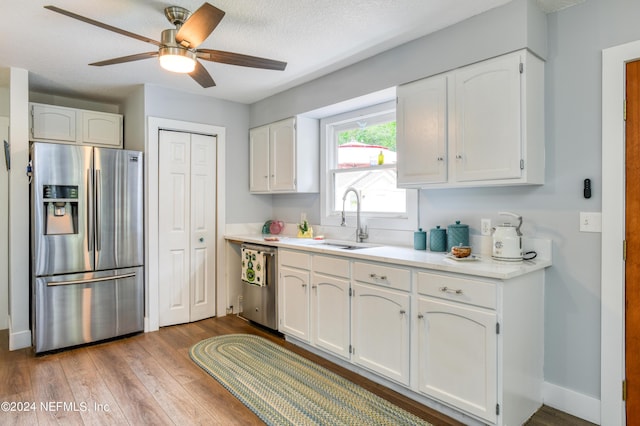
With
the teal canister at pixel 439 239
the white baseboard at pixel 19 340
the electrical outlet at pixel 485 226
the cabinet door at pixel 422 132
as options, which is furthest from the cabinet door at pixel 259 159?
the white baseboard at pixel 19 340

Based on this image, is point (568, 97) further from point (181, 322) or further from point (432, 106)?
point (181, 322)

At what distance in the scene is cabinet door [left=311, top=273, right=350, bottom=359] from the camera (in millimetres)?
2742

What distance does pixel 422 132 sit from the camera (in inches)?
103

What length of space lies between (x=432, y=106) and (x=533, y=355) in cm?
169

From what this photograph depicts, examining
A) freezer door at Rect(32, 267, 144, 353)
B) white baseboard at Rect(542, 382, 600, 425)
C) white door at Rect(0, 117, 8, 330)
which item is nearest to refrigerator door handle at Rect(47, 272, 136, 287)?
freezer door at Rect(32, 267, 144, 353)

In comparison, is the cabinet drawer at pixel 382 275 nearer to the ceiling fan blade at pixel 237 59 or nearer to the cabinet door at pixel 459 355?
the cabinet door at pixel 459 355

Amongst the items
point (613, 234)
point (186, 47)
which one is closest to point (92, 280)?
point (186, 47)

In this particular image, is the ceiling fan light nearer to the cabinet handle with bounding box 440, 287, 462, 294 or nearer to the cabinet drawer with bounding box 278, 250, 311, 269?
the cabinet drawer with bounding box 278, 250, 311, 269

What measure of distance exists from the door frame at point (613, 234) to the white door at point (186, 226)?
347 centimetres

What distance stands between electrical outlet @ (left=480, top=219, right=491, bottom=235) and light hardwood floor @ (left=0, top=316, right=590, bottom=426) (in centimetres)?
112

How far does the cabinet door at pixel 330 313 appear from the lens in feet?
9.00

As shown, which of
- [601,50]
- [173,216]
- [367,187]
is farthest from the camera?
[173,216]

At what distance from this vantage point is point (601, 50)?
2.11 metres

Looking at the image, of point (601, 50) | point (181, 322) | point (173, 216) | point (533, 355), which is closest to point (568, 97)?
point (601, 50)
